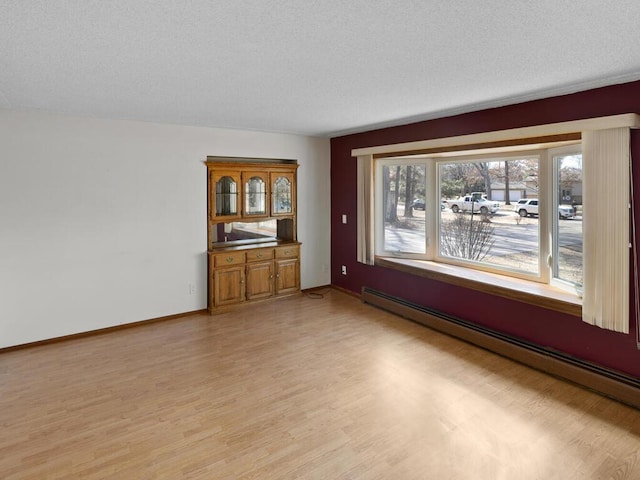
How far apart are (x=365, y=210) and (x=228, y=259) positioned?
192 cm

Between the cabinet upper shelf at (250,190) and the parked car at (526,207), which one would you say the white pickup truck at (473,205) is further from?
the cabinet upper shelf at (250,190)

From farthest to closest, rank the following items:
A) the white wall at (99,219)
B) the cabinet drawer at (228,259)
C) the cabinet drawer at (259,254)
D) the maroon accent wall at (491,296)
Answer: the cabinet drawer at (259,254) < the cabinet drawer at (228,259) < the white wall at (99,219) < the maroon accent wall at (491,296)

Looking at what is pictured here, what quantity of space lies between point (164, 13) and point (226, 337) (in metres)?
3.17

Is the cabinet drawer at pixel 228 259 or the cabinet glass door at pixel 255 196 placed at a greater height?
the cabinet glass door at pixel 255 196

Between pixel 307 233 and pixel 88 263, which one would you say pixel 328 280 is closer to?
pixel 307 233

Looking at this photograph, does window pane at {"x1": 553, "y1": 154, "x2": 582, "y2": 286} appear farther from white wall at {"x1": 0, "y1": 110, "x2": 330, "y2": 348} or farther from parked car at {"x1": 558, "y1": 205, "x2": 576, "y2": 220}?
white wall at {"x1": 0, "y1": 110, "x2": 330, "y2": 348}

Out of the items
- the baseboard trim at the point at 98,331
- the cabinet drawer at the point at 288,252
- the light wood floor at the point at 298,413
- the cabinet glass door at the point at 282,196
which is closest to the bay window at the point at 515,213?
the light wood floor at the point at 298,413

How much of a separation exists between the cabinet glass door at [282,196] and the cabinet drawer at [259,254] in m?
0.56

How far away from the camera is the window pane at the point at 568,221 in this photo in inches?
134

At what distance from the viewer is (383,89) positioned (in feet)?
10.1

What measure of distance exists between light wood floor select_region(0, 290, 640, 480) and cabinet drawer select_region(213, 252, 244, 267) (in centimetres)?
108

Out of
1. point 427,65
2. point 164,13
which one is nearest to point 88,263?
point 164,13

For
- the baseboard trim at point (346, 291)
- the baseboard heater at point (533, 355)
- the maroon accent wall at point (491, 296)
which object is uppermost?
the maroon accent wall at point (491, 296)

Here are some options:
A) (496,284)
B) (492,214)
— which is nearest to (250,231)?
(492,214)
